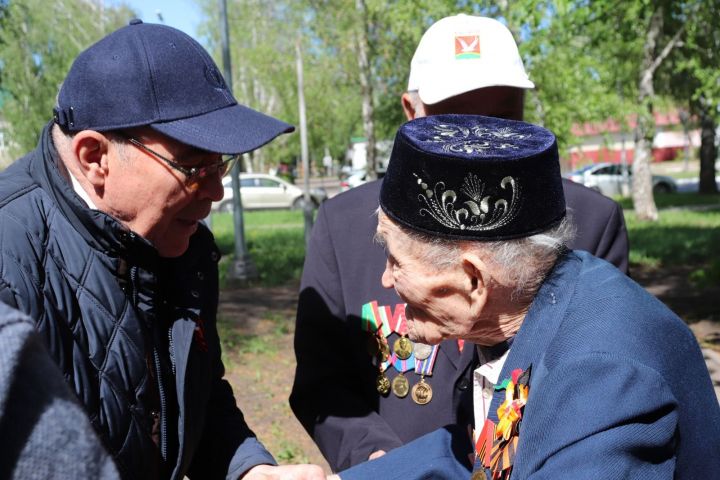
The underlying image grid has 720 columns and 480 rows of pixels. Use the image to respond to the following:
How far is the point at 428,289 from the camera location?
1.79m

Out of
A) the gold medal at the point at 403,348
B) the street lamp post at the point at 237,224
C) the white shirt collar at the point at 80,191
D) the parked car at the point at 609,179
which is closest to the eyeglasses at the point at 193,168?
the white shirt collar at the point at 80,191

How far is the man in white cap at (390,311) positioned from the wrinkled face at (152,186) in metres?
0.64

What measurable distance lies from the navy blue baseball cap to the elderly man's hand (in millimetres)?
926

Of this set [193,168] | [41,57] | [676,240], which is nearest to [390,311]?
[193,168]

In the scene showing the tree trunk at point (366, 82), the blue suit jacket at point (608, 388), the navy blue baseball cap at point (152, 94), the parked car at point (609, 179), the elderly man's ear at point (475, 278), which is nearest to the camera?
the blue suit jacket at point (608, 388)

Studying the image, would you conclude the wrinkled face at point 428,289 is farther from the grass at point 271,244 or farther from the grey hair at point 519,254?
the grass at point 271,244

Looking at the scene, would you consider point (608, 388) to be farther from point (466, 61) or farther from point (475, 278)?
point (466, 61)

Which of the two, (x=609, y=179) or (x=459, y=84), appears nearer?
(x=459, y=84)

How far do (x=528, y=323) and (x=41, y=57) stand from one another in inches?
1143

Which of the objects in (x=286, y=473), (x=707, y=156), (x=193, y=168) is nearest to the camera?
(x=193, y=168)

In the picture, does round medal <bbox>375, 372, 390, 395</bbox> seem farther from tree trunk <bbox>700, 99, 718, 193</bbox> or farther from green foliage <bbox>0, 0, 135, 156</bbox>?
green foliage <bbox>0, 0, 135, 156</bbox>

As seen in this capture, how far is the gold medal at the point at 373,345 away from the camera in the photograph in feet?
8.18

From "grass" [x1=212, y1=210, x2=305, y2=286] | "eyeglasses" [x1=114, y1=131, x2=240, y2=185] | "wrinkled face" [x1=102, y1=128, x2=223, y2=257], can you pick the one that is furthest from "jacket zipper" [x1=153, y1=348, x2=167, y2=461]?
"grass" [x1=212, y1=210, x2=305, y2=286]

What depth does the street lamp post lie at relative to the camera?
1080 centimetres
